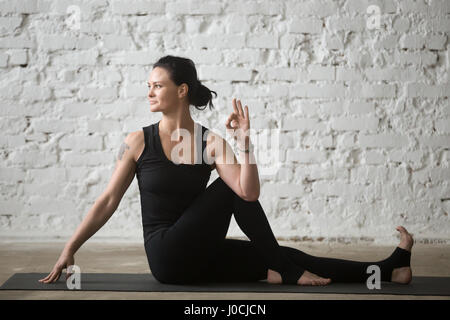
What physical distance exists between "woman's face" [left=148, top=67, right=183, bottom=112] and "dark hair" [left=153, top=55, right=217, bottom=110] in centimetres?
2

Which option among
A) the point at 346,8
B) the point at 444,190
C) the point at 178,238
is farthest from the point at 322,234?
the point at 178,238

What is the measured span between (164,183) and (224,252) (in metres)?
0.38

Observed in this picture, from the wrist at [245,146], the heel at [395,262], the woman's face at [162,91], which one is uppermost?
the woman's face at [162,91]

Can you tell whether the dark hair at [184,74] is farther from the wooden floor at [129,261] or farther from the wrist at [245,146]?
the wooden floor at [129,261]

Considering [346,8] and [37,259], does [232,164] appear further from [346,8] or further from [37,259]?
[346,8]

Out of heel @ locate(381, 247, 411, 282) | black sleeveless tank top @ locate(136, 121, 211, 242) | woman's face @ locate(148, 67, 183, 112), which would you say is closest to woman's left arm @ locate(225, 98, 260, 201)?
black sleeveless tank top @ locate(136, 121, 211, 242)

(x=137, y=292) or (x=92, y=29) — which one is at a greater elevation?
(x=92, y=29)

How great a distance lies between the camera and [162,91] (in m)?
2.24

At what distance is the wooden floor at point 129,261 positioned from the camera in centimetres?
207

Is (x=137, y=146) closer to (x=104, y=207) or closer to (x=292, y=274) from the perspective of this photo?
(x=104, y=207)

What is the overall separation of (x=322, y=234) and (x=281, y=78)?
1.11 metres

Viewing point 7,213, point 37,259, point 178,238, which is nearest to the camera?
point 178,238

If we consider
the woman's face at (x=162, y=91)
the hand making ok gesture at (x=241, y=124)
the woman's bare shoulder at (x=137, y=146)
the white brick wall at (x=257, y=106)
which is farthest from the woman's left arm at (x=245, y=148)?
the white brick wall at (x=257, y=106)

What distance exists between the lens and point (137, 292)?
216 cm
